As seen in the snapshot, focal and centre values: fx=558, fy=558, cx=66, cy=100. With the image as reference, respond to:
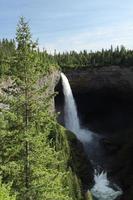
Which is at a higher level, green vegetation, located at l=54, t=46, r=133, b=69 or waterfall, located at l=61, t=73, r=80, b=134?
green vegetation, located at l=54, t=46, r=133, b=69

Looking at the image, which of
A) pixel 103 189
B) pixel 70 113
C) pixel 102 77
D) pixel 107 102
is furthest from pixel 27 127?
pixel 107 102

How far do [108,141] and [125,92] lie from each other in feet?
48.0

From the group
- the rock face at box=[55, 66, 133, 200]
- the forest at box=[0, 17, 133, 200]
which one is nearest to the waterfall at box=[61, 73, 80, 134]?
the rock face at box=[55, 66, 133, 200]

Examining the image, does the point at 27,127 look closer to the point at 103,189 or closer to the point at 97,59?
the point at 103,189

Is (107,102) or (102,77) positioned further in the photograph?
(107,102)

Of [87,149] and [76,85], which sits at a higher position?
[76,85]

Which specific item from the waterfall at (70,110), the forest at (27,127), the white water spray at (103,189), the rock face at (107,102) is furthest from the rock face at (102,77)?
the forest at (27,127)

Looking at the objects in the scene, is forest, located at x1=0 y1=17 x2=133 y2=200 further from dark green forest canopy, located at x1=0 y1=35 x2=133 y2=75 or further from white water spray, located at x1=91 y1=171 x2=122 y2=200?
dark green forest canopy, located at x1=0 y1=35 x2=133 y2=75

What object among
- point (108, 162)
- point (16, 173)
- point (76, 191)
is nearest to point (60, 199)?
point (16, 173)

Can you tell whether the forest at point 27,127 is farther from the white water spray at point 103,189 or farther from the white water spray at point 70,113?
the white water spray at point 70,113

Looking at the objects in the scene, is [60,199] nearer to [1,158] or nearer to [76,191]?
[1,158]

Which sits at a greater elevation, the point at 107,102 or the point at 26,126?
the point at 26,126

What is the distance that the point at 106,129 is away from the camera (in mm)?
101625

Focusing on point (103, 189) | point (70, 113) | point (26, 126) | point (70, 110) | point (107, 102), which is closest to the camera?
point (26, 126)
